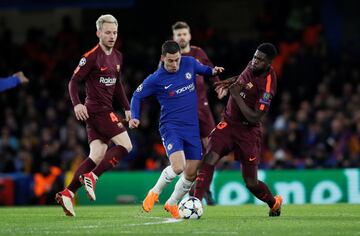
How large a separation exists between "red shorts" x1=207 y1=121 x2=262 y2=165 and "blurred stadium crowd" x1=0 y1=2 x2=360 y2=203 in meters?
7.09

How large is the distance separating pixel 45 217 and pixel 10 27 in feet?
49.6

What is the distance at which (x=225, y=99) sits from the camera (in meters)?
21.2

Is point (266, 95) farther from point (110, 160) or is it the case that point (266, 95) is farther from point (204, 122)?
point (204, 122)

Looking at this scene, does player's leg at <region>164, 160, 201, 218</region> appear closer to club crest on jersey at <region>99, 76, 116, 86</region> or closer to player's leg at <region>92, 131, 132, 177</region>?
player's leg at <region>92, 131, 132, 177</region>

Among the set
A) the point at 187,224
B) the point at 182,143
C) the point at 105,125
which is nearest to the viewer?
the point at 187,224

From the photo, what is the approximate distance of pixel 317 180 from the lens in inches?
695

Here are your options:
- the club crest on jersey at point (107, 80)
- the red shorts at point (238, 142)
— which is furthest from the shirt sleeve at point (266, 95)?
the club crest on jersey at point (107, 80)

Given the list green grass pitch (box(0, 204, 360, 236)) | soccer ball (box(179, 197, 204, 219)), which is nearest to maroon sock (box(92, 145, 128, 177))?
green grass pitch (box(0, 204, 360, 236))

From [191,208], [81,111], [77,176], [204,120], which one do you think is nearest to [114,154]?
[77,176]

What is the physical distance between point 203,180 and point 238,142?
649 millimetres

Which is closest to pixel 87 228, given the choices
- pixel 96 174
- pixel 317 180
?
pixel 96 174

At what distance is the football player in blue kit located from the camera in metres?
11.1

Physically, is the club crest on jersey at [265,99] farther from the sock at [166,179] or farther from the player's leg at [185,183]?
the sock at [166,179]

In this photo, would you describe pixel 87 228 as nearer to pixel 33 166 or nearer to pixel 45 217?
pixel 45 217
